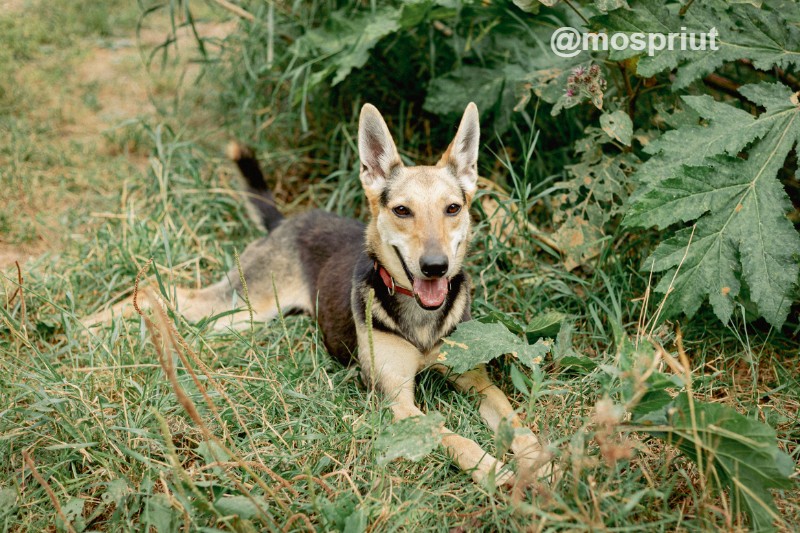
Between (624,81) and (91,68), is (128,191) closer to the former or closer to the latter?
(91,68)

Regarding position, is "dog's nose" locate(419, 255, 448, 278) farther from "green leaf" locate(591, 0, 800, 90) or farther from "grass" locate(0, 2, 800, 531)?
"green leaf" locate(591, 0, 800, 90)

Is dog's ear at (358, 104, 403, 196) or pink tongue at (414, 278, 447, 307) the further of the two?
dog's ear at (358, 104, 403, 196)

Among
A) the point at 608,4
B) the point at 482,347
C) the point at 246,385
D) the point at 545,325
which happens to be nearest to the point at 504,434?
the point at 482,347

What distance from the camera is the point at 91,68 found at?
6.84 meters

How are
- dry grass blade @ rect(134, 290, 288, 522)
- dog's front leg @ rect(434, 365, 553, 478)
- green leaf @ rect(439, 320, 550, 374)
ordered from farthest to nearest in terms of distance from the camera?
1. green leaf @ rect(439, 320, 550, 374)
2. dog's front leg @ rect(434, 365, 553, 478)
3. dry grass blade @ rect(134, 290, 288, 522)

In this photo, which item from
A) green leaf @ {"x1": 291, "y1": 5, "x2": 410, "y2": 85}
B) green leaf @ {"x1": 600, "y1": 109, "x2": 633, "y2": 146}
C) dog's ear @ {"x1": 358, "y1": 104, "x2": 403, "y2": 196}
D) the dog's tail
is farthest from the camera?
the dog's tail

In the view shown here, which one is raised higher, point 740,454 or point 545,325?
point 740,454

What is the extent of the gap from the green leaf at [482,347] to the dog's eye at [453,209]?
61 centimetres

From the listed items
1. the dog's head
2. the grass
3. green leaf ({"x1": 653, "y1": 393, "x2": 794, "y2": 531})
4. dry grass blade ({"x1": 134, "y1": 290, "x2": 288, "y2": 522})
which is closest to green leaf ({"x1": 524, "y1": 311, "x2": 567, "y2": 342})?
the grass

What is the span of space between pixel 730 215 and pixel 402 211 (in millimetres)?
1642

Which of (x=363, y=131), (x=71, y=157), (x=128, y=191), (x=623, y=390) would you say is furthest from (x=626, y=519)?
(x=71, y=157)

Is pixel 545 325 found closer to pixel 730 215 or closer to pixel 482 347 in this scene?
pixel 482 347

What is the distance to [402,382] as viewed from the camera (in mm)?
3127

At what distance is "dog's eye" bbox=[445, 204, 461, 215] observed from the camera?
10.7 feet
